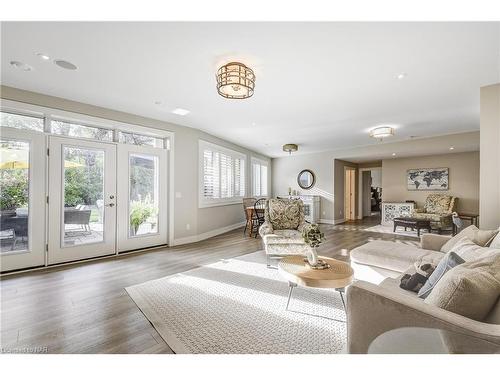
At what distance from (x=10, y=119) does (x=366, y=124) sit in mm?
5993

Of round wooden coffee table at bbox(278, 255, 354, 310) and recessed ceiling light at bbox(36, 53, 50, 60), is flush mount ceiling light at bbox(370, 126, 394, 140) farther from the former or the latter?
recessed ceiling light at bbox(36, 53, 50, 60)

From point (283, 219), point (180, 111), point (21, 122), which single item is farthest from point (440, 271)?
point (21, 122)

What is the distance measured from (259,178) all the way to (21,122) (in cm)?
660

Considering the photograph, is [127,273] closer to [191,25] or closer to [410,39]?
[191,25]

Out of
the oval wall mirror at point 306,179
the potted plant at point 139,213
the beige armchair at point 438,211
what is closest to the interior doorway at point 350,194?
the oval wall mirror at point 306,179

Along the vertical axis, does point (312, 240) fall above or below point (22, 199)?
below

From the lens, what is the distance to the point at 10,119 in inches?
131

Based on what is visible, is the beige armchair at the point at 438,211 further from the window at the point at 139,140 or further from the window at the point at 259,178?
the window at the point at 139,140

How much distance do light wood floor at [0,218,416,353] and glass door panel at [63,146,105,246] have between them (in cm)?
51

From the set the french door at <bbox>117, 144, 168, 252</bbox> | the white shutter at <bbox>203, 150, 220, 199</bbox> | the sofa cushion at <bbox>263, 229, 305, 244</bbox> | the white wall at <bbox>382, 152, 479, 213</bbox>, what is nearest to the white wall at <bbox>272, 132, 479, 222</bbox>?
the white wall at <bbox>382, 152, 479, 213</bbox>

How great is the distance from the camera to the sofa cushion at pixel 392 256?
242 cm

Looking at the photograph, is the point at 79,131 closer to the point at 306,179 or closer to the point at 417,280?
the point at 417,280

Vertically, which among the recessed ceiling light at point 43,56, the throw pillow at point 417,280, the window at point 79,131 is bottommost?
the throw pillow at point 417,280

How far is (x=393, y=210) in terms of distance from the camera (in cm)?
782
